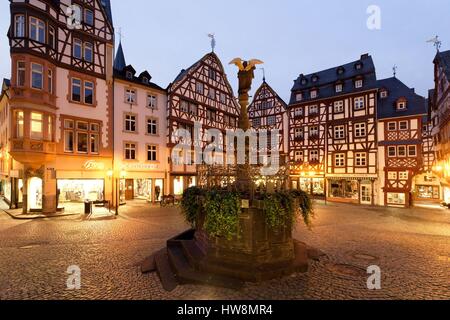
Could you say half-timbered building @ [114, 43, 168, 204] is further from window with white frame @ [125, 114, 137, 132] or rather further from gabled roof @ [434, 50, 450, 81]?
gabled roof @ [434, 50, 450, 81]

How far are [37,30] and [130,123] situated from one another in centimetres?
861

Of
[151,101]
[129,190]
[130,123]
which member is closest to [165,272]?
[130,123]

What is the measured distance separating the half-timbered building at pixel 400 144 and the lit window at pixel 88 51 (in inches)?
1013

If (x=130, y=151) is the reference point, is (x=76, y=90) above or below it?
above

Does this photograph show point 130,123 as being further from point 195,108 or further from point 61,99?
point 195,108

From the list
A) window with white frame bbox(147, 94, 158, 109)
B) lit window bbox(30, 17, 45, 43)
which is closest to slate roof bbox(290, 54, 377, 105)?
window with white frame bbox(147, 94, 158, 109)

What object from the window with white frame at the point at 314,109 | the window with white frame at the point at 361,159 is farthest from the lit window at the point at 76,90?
the window with white frame at the point at 361,159

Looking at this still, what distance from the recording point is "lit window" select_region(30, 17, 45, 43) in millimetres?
16594

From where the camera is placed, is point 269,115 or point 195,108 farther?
point 269,115

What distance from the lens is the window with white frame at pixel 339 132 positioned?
92.7 feet

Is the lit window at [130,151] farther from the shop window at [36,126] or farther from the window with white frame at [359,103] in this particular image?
the window with white frame at [359,103]

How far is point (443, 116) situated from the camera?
22.8m

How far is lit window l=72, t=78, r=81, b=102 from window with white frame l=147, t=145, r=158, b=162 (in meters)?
6.73
